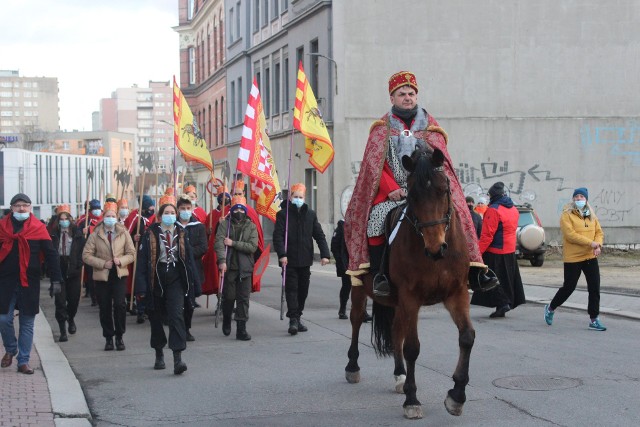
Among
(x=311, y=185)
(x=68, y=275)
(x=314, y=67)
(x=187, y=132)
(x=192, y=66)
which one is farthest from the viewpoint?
(x=192, y=66)

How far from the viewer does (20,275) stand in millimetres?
9961

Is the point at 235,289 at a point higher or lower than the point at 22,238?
lower

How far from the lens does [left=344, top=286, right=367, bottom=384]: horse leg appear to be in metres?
8.88

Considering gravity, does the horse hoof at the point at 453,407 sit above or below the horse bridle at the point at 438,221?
below

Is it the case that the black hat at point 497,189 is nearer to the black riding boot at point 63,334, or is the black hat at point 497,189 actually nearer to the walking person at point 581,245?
the walking person at point 581,245

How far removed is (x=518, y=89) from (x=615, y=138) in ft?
13.3

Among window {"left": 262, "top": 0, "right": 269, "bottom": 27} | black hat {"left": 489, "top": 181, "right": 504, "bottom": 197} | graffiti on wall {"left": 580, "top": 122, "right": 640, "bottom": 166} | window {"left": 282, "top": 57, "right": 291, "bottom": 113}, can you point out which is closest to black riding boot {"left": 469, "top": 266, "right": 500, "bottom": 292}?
black hat {"left": 489, "top": 181, "right": 504, "bottom": 197}

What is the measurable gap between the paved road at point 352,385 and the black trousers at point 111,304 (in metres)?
0.33

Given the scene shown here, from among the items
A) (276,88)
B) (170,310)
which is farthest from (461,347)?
(276,88)

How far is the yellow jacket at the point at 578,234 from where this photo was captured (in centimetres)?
1268

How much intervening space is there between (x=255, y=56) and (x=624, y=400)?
40416mm

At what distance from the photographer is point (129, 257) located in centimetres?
1199

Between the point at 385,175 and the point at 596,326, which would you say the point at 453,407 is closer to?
the point at 385,175

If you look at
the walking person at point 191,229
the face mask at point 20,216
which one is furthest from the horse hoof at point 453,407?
the face mask at point 20,216
